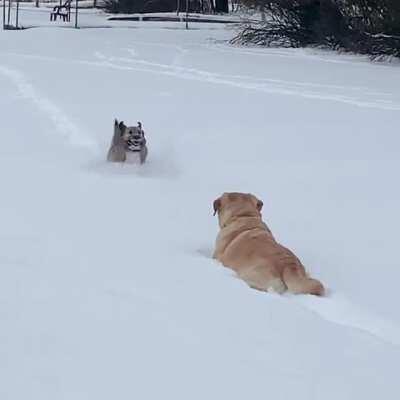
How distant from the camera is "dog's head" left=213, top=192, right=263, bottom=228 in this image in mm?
6340

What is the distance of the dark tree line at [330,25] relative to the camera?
975 inches

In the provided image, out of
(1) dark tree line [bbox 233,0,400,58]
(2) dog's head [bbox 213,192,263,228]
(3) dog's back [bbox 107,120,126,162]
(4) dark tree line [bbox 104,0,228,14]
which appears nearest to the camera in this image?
(2) dog's head [bbox 213,192,263,228]

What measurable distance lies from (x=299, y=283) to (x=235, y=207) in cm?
115

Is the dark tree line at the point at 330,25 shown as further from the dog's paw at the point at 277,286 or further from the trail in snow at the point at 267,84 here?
the dog's paw at the point at 277,286

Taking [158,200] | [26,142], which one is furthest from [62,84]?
[158,200]

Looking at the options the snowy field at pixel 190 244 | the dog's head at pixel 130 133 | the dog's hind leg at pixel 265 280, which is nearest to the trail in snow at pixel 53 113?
the snowy field at pixel 190 244

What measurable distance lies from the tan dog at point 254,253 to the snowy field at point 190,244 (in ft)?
0.41

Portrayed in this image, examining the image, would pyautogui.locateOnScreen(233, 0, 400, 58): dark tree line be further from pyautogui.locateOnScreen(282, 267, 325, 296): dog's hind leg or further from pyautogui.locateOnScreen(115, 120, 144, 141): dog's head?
pyautogui.locateOnScreen(282, 267, 325, 296): dog's hind leg

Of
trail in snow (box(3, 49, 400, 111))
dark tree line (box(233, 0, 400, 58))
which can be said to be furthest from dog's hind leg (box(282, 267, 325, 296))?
dark tree line (box(233, 0, 400, 58))

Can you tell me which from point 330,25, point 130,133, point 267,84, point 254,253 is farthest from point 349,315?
point 330,25

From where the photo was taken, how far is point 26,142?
11.1m

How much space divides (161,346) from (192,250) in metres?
2.37

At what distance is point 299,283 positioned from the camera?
5363mm

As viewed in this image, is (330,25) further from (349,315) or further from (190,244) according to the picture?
(349,315)
